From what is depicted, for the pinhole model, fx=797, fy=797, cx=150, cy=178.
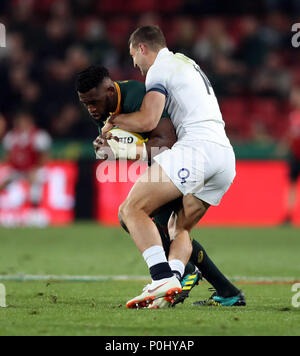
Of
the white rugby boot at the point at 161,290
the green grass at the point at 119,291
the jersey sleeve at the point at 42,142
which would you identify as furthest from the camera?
the jersey sleeve at the point at 42,142

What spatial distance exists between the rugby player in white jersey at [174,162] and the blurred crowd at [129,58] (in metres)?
10.5

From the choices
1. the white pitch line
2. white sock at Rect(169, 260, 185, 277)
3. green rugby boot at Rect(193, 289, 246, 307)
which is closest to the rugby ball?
white sock at Rect(169, 260, 185, 277)

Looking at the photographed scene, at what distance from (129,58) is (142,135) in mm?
11879

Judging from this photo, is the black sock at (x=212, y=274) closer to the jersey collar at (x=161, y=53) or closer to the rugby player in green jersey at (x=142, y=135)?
the rugby player in green jersey at (x=142, y=135)

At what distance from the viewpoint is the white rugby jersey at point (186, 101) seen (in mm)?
5586

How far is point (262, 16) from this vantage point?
19047 mm

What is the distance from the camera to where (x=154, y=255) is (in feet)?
17.6

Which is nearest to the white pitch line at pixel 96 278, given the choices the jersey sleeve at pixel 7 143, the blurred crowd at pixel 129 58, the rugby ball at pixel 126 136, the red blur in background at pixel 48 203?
the rugby ball at pixel 126 136

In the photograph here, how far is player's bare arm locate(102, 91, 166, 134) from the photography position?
539cm

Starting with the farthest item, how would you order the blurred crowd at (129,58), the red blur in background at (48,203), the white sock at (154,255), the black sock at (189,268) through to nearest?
the blurred crowd at (129,58), the red blur in background at (48,203), the black sock at (189,268), the white sock at (154,255)

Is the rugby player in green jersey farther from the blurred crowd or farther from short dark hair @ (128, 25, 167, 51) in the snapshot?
the blurred crowd

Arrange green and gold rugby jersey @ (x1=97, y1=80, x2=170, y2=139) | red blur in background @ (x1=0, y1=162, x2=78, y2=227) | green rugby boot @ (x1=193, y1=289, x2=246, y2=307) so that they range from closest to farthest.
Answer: green and gold rugby jersey @ (x1=97, y1=80, x2=170, y2=139)
green rugby boot @ (x1=193, y1=289, x2=246, y2=307)
red blur in background @ (x1=0, y1=162, x2=78, y2=227)

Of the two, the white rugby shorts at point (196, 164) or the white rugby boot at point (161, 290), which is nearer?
the white rugby boot at point (161, 290)

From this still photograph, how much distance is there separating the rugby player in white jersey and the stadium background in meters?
9.19
